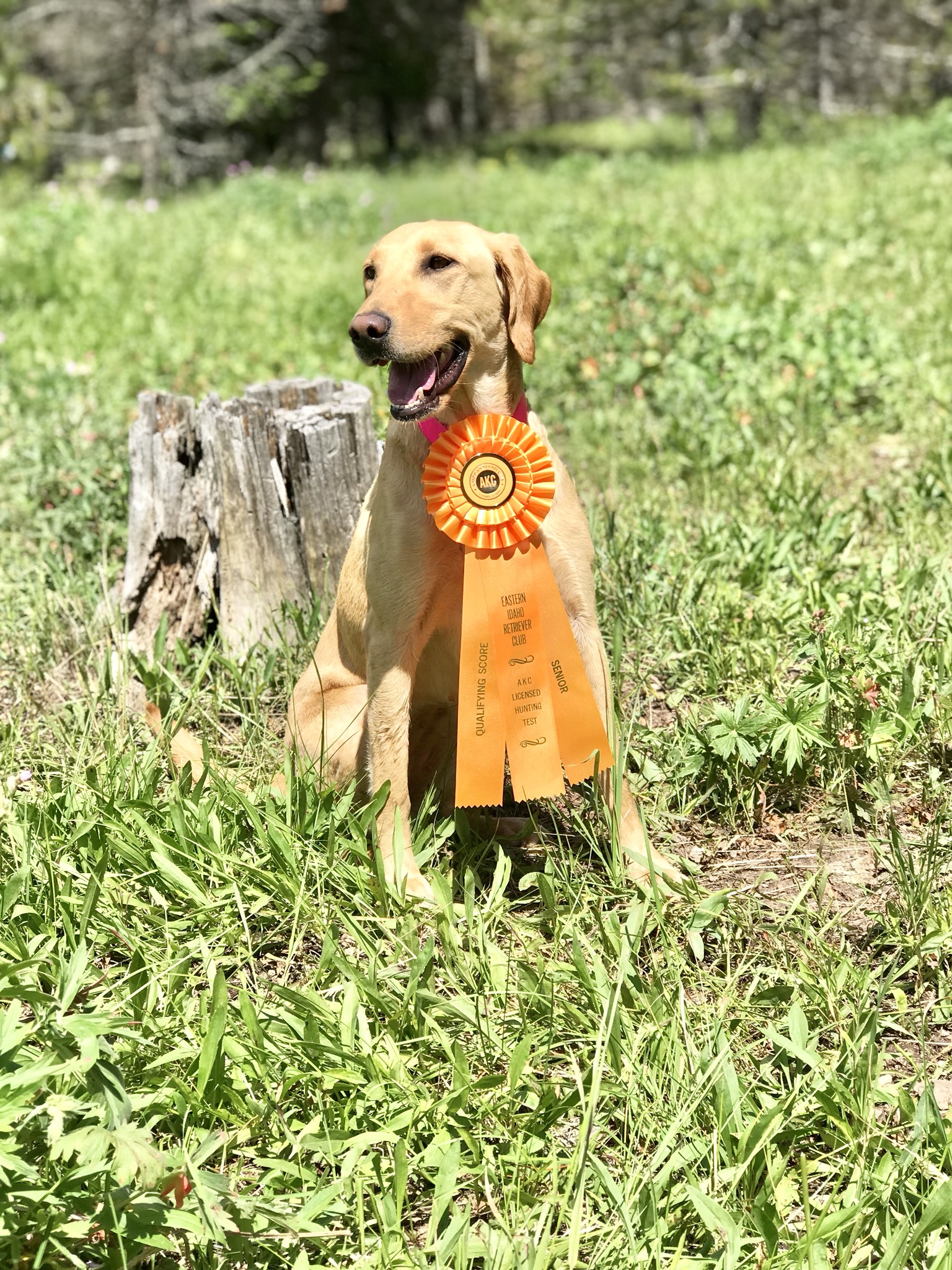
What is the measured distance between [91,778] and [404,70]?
1187 inches

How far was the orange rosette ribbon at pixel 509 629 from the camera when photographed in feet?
8.36

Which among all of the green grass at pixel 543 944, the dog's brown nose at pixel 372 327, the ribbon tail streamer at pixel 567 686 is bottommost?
the green grass at pixel 543 944

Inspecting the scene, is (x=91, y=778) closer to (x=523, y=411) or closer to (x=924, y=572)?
(x=523, y=411)

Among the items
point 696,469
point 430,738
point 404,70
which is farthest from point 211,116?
point 430,738

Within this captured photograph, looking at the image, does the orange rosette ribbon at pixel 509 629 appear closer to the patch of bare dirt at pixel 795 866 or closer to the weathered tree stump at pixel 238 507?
the patch of bare dirt at pixel 795 866

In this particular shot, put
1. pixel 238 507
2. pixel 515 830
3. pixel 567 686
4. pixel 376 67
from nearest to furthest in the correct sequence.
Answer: pixel 567 686, pixel 515 830, pixel 238 507, pixel 376 67

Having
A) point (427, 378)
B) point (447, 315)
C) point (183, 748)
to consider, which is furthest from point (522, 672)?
point (183, 748)

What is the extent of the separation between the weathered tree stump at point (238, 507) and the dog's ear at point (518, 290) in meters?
1.15

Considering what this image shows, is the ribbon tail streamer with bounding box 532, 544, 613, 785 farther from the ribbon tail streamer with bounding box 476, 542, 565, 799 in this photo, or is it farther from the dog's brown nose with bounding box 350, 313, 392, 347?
the dog's brown nose with bounding box 350, 313, 392, 347

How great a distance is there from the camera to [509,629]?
2652 mm

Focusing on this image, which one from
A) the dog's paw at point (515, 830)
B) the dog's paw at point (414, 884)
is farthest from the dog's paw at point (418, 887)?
the dog's paw at point (515, 830)

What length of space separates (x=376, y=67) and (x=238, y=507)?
2870 centimetres

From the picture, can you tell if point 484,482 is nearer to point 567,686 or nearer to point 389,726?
point 567,686

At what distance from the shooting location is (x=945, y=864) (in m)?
2.51
